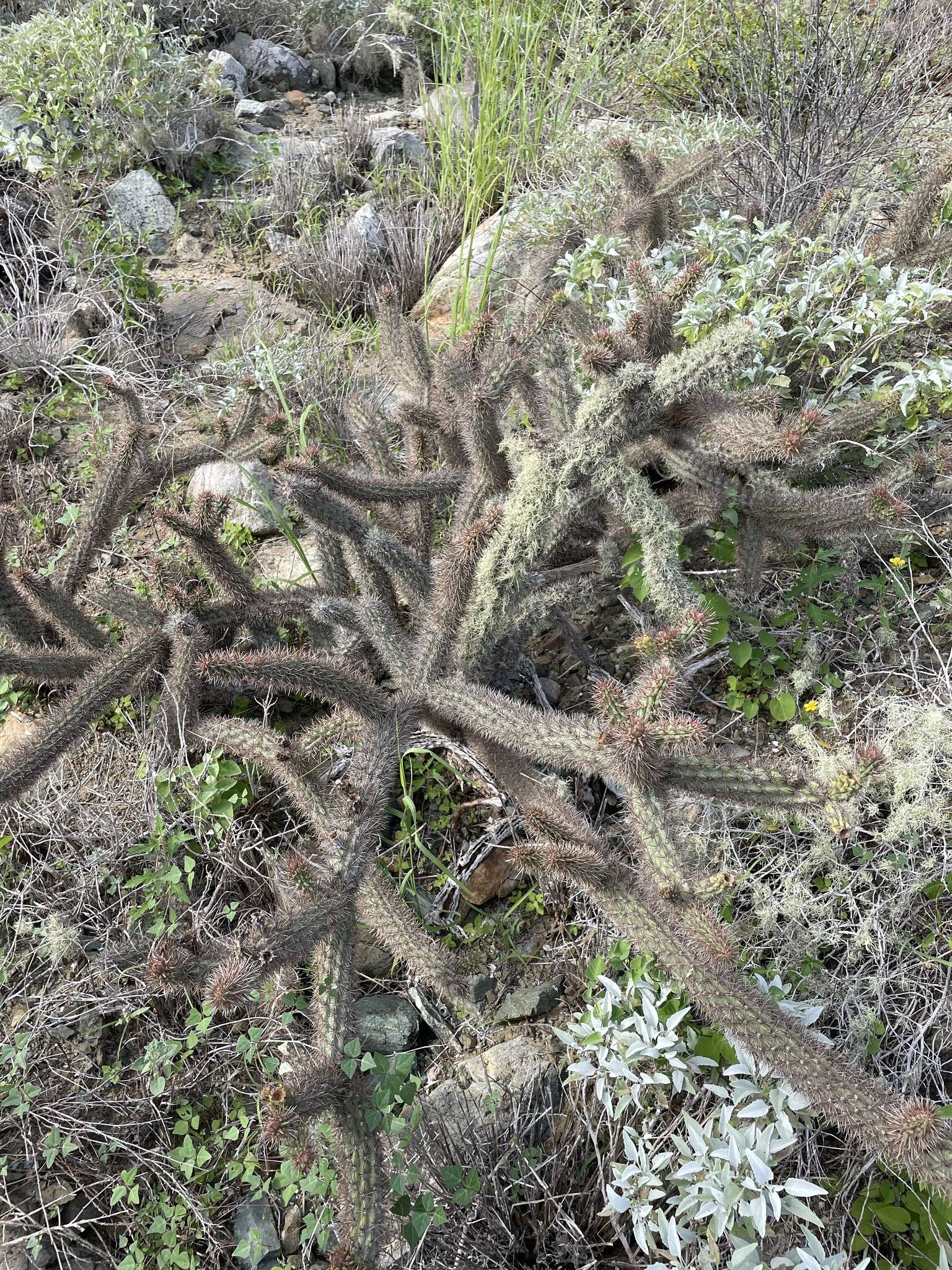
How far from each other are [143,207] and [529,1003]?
4727mm

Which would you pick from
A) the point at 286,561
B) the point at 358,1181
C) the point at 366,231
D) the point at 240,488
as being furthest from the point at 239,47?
the point at 358,1181

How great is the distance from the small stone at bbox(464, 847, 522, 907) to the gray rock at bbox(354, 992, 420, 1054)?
13.4 inches

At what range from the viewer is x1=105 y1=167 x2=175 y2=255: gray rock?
4.81m

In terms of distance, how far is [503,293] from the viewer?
4.04 metres

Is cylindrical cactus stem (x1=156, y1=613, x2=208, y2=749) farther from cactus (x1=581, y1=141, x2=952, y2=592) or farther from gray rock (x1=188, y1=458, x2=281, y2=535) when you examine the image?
cactus (x1=581, y1=141, x2=952, y2=592)

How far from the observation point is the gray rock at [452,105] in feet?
14.9

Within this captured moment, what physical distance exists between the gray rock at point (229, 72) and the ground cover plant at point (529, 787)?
310cm

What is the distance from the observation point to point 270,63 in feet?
20.8

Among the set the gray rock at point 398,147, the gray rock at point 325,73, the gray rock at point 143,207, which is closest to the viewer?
the gray rock at point 143,207

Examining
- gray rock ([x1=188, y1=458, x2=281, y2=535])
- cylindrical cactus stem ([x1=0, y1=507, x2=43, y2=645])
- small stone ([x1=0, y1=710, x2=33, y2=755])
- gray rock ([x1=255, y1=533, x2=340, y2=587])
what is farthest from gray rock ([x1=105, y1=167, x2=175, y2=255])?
small stone ([x1=0, y1=710, x2=33, y2=755])

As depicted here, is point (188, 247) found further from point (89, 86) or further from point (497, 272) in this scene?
point (497, 272)

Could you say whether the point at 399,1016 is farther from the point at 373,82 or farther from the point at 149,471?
the point at 373,82

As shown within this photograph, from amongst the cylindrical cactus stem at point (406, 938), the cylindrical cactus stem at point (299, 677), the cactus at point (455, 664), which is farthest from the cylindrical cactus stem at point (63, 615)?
the cylindrical cactus stem at point (406, 938)

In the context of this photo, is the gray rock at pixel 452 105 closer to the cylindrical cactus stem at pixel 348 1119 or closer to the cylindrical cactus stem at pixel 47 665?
the cylindrical cactus stem at pixel 47 665
